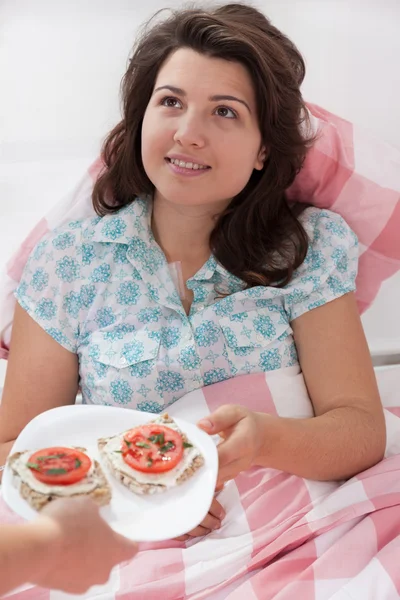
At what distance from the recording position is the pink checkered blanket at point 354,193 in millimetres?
1677

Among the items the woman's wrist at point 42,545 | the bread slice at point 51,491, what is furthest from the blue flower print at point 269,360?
the woman's wrist at point 42,545

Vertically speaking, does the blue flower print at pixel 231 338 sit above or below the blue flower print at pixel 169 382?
above

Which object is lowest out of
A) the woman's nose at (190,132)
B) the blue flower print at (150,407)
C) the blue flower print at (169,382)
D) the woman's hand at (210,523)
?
the woman's hand at (210,523)

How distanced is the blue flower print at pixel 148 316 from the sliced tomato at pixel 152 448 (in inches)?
15.9

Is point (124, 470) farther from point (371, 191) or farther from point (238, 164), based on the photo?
point (371, 191)

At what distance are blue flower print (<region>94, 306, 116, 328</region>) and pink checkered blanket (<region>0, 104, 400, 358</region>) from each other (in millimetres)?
237

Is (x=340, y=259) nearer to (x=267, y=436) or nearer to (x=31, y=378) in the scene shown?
(x=267, y=436)

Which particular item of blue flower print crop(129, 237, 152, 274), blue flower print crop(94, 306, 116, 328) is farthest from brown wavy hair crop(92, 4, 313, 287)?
blue flower print crop(94, 306, 116, 328)

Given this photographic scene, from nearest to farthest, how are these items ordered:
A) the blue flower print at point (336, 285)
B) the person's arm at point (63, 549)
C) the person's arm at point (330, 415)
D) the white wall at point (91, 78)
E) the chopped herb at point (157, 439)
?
the person's arm at point (63, 549)
the chopped herb at point (157, 439)
the person's arm at point (330, 415)
the blue flower print at point (336, 285)
the white wall at point (91, 78)

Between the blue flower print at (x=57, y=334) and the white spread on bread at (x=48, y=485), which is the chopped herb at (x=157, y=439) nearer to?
the white spread on bread at (x=48, y=485)

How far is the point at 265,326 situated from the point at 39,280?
450mm

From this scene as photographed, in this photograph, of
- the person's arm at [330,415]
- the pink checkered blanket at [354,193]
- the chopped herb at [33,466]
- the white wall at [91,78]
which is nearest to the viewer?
the chopped herb at [33,466]

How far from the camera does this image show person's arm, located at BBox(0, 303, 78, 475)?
4.84 feet

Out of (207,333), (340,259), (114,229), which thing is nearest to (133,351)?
(207,333)
